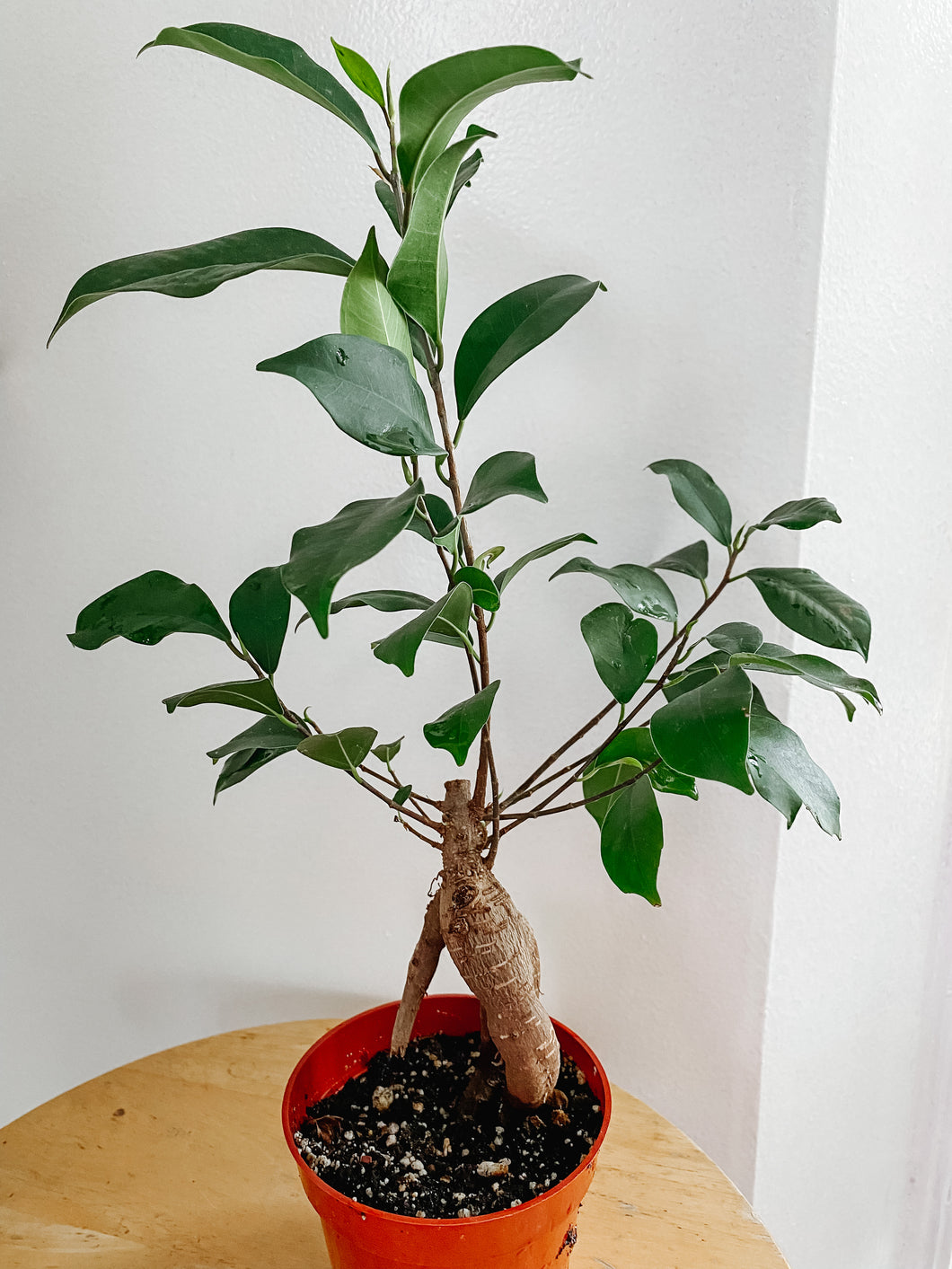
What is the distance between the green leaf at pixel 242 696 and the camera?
2.38 feet

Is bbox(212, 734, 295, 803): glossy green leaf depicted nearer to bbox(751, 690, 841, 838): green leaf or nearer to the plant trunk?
the plant trunk

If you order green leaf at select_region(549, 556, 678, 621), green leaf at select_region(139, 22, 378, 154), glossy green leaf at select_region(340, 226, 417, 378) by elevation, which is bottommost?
green leaf at select_region(549, 556, 678, 621)

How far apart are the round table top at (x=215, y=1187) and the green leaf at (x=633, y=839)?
1.19ft

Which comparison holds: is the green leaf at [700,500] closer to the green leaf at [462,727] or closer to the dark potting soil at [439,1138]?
the green leaf at [462,727]

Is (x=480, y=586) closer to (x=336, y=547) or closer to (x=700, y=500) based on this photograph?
(x=336, y=547)

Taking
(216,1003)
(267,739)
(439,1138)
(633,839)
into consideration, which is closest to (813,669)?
(633,839)

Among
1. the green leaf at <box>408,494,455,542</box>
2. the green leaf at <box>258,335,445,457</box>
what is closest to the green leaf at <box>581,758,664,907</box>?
the green leaf at <box>408,494,455,542</box>

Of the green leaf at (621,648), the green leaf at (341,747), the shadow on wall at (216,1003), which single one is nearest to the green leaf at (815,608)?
the green leaf at (621,648)

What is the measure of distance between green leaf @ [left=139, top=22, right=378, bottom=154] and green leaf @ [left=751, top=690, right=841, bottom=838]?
460mm

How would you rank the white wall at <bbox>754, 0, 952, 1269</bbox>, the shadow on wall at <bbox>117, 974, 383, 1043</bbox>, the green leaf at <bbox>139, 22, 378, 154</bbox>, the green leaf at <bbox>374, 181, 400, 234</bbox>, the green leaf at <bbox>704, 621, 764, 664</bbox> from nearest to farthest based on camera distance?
the green leaf at <bbox>139, 22, 378, 154</bbox>, the green leaf at <bbox>374, 181, 400, 234</bbox>, the green leaf at <bbox>704, 621, 764, 664</bbox>, the white wall at <bbox>754, 0, 952, 1269</bbox>, the shadow on wall at <bbox>117, 974, 383, 1043</bbox>

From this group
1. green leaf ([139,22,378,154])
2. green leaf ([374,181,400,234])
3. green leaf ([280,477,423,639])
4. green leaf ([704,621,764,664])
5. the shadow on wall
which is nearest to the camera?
green leaf ([280,477,423,639])

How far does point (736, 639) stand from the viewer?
83 cm

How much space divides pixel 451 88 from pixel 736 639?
19.0 inches

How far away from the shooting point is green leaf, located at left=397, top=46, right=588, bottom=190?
0.51 m
